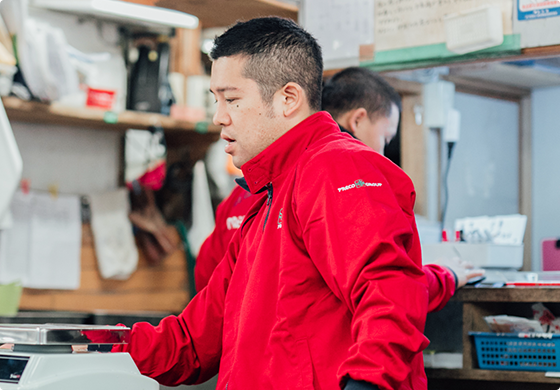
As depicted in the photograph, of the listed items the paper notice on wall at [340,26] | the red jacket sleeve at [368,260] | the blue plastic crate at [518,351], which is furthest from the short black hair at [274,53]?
the paper notice on wall at [340,26]

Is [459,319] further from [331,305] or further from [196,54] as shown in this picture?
[196,54]

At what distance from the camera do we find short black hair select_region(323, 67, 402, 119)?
84.1 inches

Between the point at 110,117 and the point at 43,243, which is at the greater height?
the point at 110,117

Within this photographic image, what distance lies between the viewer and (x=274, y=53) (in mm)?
1345

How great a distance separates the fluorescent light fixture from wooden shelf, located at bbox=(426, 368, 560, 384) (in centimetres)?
207

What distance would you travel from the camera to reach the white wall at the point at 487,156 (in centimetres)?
339

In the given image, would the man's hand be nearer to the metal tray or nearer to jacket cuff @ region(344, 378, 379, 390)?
jacket cuff @ region(344, 378, 379, 390)

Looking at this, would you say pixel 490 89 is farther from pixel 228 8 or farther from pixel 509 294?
pixel 509 294

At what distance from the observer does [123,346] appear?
55.9 inches

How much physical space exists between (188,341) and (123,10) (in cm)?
217

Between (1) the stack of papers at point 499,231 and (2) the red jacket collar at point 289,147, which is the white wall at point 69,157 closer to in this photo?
(1) the stack of papers at point 499,231

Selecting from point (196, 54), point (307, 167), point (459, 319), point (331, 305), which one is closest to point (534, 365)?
point (459, 319)

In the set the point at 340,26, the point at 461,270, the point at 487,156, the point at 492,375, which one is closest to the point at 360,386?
the point at 461,270

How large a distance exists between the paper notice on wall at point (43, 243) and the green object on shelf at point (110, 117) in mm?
531
